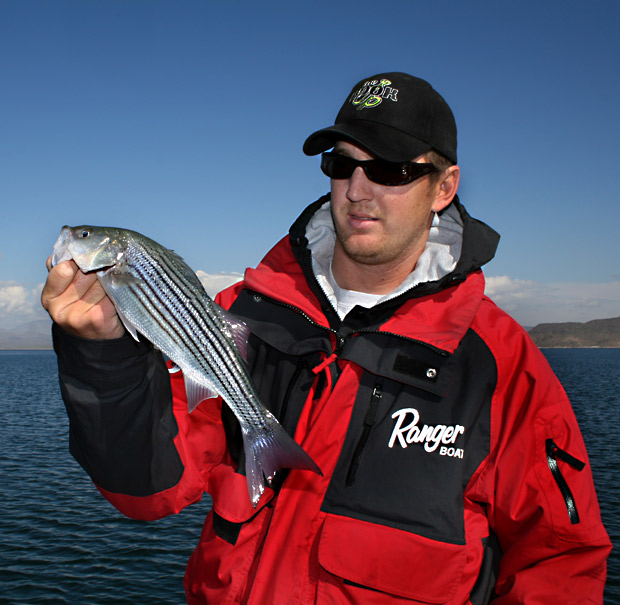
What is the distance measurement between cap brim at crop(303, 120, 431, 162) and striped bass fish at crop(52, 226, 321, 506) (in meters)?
1.53

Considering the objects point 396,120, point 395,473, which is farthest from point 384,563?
point 396,120

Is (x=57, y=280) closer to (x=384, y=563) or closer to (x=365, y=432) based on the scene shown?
(x=365, y=432)

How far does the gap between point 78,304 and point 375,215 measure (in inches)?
85.2

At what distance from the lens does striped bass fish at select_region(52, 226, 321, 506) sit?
3430 millimetres

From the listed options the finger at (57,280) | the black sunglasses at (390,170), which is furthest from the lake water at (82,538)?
the black sunglasses at (390,170)

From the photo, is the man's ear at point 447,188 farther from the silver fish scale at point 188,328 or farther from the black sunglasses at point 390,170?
the silver fish scale at point 188,328

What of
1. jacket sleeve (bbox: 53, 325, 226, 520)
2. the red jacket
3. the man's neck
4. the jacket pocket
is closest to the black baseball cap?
the man's neck

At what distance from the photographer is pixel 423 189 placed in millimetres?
4254

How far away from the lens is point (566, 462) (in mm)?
3516

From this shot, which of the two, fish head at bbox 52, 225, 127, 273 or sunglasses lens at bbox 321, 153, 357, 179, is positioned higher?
sunglasses lens at bbox 321, 153, 357, 179

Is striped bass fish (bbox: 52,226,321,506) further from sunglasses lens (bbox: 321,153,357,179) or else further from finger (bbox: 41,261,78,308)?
sunglasses lens (bbox: 321,153,357,179)

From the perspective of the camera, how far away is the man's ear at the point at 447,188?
446cm

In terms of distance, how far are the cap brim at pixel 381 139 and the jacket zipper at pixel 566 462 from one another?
2203 mm

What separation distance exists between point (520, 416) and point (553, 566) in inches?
37.2
